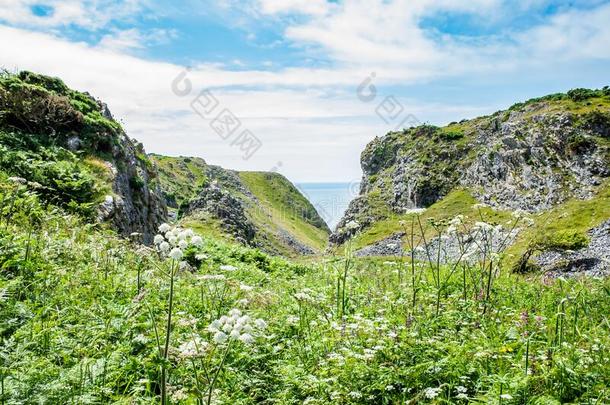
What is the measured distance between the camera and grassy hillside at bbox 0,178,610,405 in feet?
16.0

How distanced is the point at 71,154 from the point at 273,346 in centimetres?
1732

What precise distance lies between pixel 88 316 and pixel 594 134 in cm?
12274

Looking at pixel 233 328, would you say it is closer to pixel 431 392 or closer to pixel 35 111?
pixel 431 392

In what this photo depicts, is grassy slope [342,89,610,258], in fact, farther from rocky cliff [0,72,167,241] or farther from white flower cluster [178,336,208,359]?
white flower cluster [178,336,208,359]

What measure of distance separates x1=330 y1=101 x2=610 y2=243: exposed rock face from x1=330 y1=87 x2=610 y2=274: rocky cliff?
202 mm

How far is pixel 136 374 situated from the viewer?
580cm

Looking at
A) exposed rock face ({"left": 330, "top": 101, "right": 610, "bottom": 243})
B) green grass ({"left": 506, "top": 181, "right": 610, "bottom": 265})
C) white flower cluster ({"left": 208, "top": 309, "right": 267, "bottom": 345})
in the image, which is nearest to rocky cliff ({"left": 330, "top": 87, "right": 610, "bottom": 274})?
exposed rock face ({"left": 330, "top": 101, "right": 610, "bottom": 243})

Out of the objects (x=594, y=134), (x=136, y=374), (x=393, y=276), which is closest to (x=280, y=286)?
(x=393, y=276)

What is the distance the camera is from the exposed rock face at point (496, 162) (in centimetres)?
9988

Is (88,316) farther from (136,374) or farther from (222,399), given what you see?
(222,399)

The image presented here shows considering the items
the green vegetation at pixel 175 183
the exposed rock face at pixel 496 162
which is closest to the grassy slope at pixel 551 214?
the exposed rock face at pixel 496 162

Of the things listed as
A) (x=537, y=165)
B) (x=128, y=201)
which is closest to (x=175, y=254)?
(x=128, y=201)

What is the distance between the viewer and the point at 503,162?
4732 inches

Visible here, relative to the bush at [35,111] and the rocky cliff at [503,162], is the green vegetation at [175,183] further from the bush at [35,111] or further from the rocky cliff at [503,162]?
the bush at [35,111]
